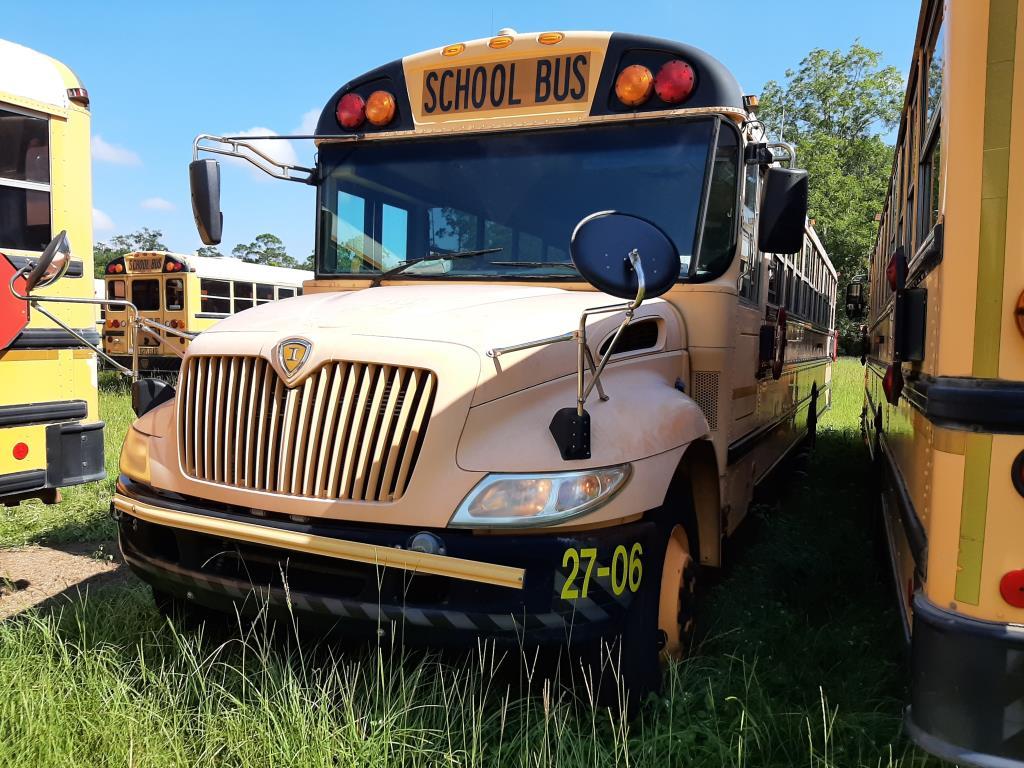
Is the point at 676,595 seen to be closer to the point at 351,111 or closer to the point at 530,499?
the point at 530,499

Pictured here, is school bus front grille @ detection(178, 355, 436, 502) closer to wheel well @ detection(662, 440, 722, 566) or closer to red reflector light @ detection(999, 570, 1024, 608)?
wheel well @ detection(662, 440, 722, 566)

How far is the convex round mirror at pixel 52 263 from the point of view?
3.07m

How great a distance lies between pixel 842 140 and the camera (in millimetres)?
36469

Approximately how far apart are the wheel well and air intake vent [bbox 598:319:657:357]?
395 millimetres

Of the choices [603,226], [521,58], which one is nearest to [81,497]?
[521,58]

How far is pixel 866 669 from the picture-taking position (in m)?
2.81

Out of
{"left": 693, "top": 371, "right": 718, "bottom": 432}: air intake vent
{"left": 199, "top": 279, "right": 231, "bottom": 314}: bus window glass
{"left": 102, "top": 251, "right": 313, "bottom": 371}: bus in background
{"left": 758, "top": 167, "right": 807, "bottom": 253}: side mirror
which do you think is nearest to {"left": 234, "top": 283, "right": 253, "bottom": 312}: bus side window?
{"left": 102, "top": 251, "right": 313, "bottom": 371}: bus in background

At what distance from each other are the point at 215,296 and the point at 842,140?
31405 millimetres

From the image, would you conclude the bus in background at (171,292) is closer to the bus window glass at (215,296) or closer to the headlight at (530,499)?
the bus window glass at (215,296)

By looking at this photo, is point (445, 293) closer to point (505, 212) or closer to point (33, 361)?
point (505, 212)

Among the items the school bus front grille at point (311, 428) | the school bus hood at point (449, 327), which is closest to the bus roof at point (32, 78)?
the school bus hood at point (449, 327)

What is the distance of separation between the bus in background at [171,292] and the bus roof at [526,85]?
1102 cm

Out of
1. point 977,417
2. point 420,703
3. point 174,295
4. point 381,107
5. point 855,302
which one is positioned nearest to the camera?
point 977,417

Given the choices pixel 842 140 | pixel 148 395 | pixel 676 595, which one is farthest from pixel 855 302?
pixel 842 140
